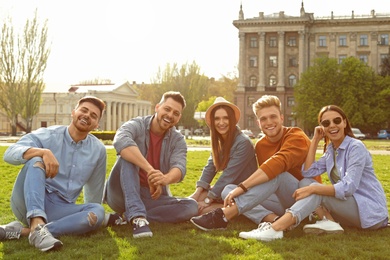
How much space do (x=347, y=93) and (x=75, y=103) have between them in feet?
174

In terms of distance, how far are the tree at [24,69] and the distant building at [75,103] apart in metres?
33.9

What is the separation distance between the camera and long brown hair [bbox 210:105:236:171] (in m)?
6.55

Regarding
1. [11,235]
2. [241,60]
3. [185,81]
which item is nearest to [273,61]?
[241,60]

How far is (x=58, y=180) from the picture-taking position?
5.77m

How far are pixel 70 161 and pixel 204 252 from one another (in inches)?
73.7

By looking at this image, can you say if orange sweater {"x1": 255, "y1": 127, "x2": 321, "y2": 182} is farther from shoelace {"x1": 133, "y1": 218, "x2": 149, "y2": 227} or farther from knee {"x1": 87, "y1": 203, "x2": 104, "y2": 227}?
knee {"x1": 87, "y1": 203, "x2": 104, "y2": 227}

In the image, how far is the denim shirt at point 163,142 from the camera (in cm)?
→ 618

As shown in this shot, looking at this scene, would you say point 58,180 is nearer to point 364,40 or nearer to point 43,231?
point 43,231

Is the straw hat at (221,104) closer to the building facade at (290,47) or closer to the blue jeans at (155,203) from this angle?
the blue jeans at (155,203)

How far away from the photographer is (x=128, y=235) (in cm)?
575

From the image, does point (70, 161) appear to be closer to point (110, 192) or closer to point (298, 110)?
point (110, 192)

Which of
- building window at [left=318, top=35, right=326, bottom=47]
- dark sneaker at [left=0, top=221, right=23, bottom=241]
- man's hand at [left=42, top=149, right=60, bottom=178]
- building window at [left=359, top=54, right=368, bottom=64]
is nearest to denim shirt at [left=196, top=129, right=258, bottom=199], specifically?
man's hand at [left=42, top=149, right=60, bottom=178]

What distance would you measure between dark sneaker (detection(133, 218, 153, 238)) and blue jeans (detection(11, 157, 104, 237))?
0.38 metres

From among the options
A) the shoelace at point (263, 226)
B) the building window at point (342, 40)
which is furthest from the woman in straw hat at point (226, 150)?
the building window at point (342, 40)
